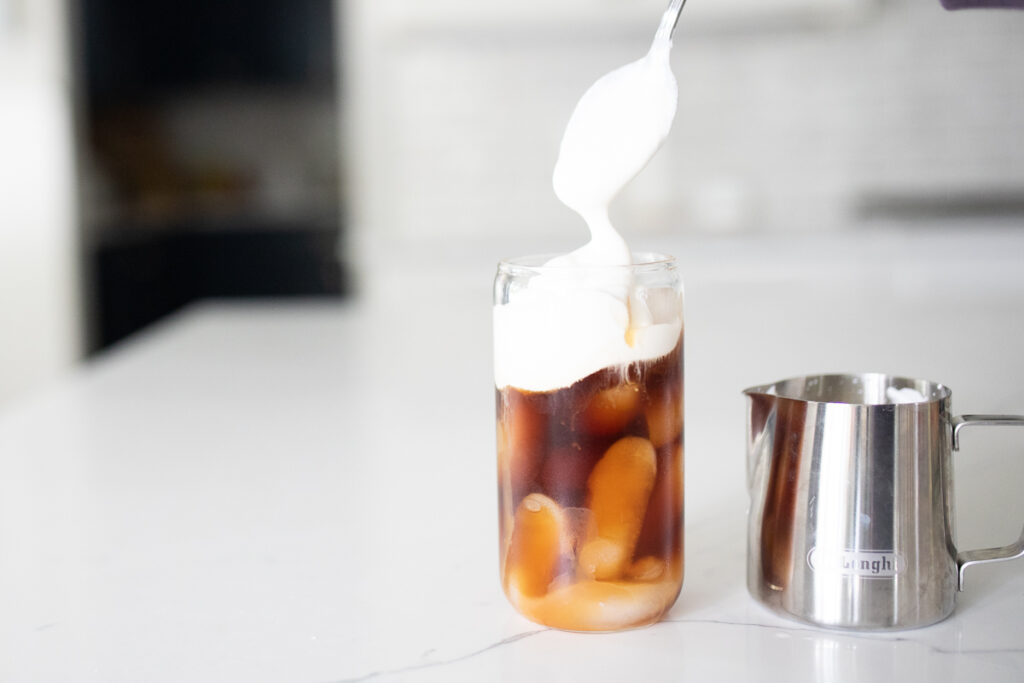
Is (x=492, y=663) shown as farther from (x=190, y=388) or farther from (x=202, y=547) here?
(x=190, y=388)

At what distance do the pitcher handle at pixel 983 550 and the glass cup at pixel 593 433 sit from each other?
17 cm

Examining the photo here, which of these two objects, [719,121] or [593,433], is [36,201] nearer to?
[719,121]

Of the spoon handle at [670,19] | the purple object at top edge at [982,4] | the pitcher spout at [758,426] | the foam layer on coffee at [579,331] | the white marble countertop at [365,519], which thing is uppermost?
the purple object at top edge at [982,4]

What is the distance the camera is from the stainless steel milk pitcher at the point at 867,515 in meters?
0.63

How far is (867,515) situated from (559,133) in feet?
10.2

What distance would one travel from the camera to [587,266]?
0.63 metres

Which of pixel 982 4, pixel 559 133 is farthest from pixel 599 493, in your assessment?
pixel 559 133

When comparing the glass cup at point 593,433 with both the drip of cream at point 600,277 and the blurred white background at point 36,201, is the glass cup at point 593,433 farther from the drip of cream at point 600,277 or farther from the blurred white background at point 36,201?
the blurred white background at point 36,201

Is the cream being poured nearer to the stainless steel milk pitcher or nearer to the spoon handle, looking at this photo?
the spoon handle

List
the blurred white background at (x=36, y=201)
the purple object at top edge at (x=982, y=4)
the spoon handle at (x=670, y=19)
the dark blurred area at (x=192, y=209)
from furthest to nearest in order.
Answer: the dark blurred area at (x=192, y=209) → the blurred white background at (x=36, y=201) → the purple object at top edge at (x=982, y=4) → the spoon handle at (x=670, y=19)

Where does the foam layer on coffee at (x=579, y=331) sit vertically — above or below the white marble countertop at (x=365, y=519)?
above

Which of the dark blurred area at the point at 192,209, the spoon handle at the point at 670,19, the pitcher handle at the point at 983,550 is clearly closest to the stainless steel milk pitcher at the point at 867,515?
the pitcher handle at the point at 983,550

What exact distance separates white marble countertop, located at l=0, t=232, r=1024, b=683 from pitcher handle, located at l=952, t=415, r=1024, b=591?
0.04 metres

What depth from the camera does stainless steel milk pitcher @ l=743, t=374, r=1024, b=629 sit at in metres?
0.63
